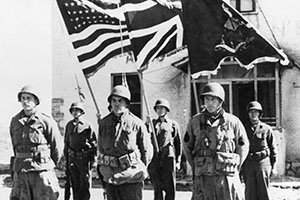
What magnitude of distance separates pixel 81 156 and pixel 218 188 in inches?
128

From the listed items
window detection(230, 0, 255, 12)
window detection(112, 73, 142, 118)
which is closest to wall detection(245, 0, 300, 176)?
window detection(230, 0, 255, 12)

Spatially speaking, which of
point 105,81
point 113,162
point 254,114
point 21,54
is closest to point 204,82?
point 105,81

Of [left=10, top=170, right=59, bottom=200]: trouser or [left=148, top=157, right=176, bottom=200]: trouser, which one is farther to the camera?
[left=148, top=157, right=176, bottom=200]: trouser

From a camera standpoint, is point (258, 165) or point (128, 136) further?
point (258, 165)

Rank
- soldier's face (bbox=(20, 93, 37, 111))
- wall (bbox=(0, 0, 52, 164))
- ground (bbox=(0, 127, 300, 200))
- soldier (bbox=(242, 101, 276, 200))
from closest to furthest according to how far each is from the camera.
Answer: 1. soldier's face (bbox=(20, 93, 37, 111))
2. soldier (bbox=(242, 101, 276, 200))
3. ground (bbox=(0, 127, 300, 200))
4. wall (bbox=(0, 0, 52, 164))

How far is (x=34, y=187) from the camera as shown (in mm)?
6852

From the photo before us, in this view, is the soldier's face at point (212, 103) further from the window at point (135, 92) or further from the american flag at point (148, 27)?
the window at point (135, 92)

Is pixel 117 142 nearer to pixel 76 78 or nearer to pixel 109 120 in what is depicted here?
pixel 109 120

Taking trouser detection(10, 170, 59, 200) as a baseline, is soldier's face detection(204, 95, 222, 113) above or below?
above

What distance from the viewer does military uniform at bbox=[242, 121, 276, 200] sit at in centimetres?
845

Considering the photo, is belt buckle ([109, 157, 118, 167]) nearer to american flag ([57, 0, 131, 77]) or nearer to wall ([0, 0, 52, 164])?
american flag ([57, 0, 131, 77])

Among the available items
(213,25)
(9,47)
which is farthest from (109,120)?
(9,47)

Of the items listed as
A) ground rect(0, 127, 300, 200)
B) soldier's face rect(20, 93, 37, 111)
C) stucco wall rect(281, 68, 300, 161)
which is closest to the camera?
soldier's face rect(20, 93, 37, 111)

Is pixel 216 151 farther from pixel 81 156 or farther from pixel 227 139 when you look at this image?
pixel 81 156
